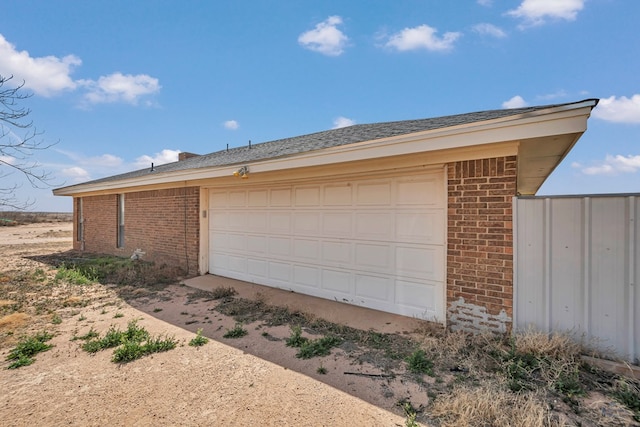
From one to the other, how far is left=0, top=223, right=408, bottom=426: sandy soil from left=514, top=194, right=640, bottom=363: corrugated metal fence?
213 centimetres

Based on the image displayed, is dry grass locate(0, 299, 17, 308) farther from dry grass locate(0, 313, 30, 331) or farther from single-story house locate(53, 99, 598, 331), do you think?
single-story house locate(53, 99, 598, 331)

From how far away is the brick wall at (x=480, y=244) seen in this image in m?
3.62

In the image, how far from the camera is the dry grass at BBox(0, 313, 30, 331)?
428cm

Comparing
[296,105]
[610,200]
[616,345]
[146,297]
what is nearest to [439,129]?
[610,200]

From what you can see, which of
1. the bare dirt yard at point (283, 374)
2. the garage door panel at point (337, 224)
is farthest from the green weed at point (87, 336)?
the garage door panel at point (337, 224)

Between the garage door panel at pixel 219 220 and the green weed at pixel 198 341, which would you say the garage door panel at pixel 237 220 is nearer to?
the garage door panel at pixel 219 220

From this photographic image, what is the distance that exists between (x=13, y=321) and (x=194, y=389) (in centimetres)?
395

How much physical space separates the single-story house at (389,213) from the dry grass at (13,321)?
3.38 meters

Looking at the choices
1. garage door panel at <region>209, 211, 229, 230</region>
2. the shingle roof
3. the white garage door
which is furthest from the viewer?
garage door panel at <region>209, 211, 229, 230</region>

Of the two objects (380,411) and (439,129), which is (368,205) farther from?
(380,411)

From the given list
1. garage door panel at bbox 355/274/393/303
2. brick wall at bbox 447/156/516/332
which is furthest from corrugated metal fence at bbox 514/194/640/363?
garage door panel at bbox 355/274/393/303

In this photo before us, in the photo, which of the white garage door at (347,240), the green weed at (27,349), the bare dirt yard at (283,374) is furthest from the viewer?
the white garage door at (347,240)

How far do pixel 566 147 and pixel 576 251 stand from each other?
1.29m

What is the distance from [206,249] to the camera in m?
7.76
